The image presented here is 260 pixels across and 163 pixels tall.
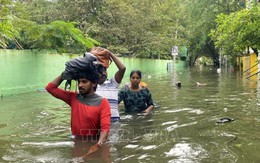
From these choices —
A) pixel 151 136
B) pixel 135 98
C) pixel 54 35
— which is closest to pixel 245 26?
pixel 54 35

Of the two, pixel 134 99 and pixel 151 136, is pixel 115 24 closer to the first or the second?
pixel 134 99

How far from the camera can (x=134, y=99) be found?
815cm

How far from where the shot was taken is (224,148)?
4910 millimetres

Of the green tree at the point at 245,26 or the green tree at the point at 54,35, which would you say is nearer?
the green tree at the point at 54,35

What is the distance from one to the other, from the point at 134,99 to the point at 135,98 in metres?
0.03

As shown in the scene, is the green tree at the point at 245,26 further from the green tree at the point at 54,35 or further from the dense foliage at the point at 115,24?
the green tree at the point at 54,35

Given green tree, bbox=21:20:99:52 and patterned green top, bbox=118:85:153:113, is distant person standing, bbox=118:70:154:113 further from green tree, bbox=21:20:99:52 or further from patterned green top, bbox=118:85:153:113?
green tree, bbox=21:20:99:52

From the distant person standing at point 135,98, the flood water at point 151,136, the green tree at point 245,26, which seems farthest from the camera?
the green tree at point 245,26

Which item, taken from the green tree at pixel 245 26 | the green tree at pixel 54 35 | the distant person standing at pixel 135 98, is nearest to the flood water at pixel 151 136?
the distant person standing at pixel 135 98

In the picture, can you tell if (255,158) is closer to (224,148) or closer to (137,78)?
(224,148)

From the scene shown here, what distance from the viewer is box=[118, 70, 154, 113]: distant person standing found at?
8.03 m

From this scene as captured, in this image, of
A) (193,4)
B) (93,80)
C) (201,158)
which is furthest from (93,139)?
(193,4)

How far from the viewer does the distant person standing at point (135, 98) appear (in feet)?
26.3

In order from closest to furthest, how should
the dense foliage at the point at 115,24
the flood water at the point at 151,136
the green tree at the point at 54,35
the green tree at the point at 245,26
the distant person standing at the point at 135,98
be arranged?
the flood water at the point at 151,136
the distant person standing at the point at 135,98
the green tree at the point at 54,35
the green tree at the point at 245,26
the dense foliage at the point at 115,24
